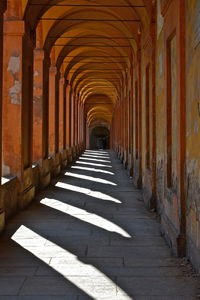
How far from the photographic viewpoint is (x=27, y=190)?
30.5ft

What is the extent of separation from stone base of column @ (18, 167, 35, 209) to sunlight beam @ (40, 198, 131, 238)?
0.37 metres

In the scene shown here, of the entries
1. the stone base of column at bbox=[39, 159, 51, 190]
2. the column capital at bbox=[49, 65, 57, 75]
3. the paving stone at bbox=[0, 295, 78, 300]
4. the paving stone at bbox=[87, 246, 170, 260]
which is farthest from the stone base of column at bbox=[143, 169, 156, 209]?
the column capital at bbox=[49, 65, 57, 75]

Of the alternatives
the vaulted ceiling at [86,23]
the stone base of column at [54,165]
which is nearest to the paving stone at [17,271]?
the vaulted ceiling at [86,23]

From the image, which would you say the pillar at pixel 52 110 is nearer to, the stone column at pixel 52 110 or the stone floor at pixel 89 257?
the stone column at pixel 52 110

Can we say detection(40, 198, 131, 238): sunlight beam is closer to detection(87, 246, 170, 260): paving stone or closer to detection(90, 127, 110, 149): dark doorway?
detection(87, 246, 170, 260): paving stone

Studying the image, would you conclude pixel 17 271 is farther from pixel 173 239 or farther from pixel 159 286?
pixel 173 239

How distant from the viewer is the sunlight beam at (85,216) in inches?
269

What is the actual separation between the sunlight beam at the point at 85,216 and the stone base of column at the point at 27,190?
37 centimetres

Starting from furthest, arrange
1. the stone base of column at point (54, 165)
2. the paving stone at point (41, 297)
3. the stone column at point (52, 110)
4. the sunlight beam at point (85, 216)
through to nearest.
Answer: the stone column at point (52, 110)
the stone base of column at point (54, 165)
the sunlight beam at point (85, 216)
the paving stone at point (41, 297)

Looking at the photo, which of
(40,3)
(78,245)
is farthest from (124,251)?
(40,3)

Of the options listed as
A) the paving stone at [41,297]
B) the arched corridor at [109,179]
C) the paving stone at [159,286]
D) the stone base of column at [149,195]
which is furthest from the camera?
the stone base of column at [149,195]

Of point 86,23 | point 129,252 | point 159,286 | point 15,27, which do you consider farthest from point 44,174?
point 159,286

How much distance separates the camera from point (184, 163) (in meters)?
5.18

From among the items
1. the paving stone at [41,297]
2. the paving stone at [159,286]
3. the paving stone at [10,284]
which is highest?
the paving stone at [159,286]
